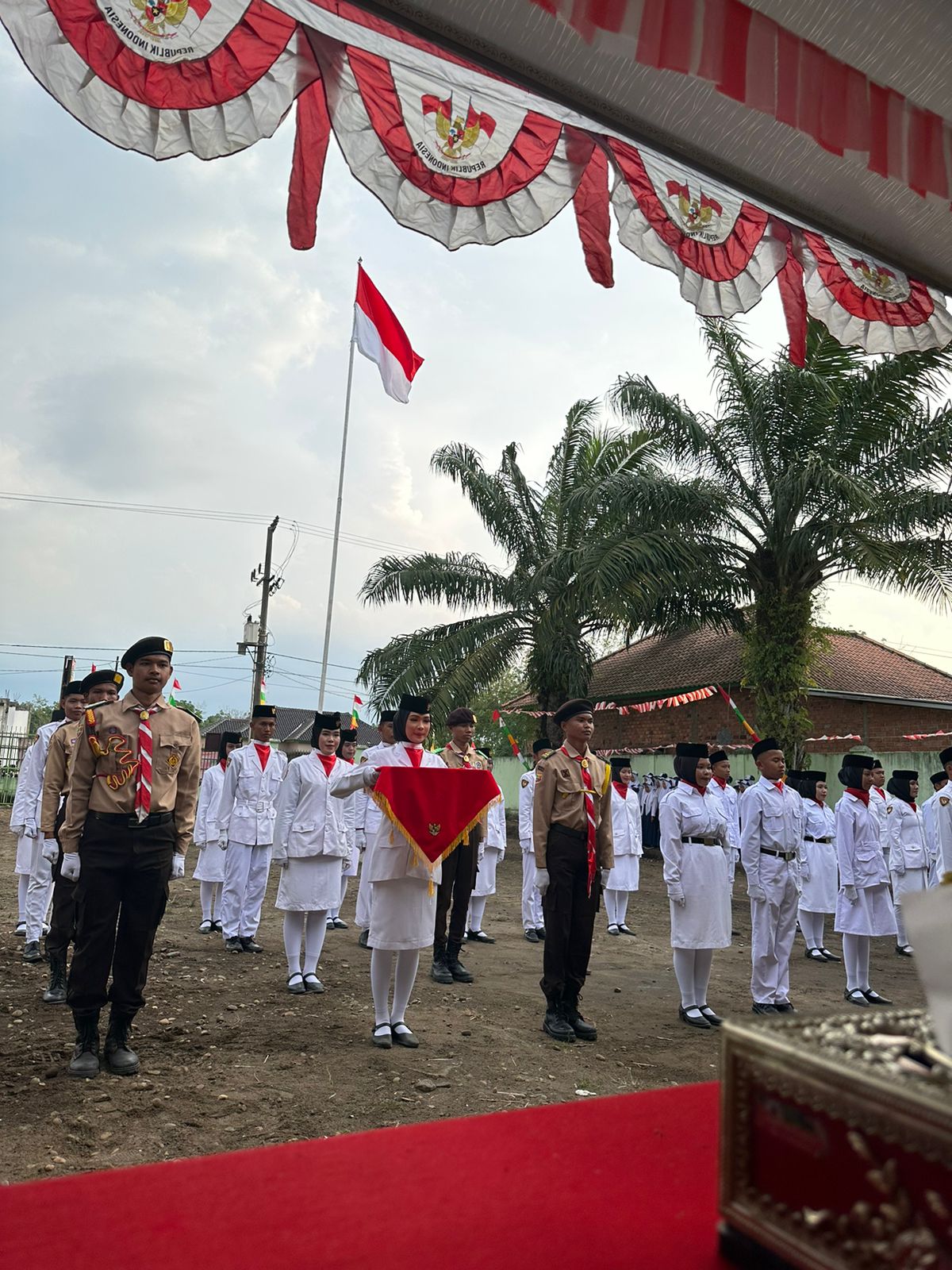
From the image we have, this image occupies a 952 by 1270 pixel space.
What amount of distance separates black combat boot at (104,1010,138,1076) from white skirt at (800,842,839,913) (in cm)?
755

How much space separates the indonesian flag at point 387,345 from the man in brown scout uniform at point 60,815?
308 centimetres

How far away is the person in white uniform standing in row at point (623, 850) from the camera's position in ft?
35.5

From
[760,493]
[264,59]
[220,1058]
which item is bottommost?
[220,1058]

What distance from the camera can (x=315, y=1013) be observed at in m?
6.25

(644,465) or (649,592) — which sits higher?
(644,465)

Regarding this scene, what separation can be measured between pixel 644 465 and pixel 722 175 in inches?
567

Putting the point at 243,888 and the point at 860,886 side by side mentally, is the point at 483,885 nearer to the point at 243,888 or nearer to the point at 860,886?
the point at 243,888

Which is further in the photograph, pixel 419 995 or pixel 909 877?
pixel 909 877

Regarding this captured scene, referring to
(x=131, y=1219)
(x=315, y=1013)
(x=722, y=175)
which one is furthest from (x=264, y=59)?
(x=315, y=1013)

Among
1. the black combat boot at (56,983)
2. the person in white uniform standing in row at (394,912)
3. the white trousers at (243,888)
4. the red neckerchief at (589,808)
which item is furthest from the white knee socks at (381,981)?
the white trousers at (243,888)

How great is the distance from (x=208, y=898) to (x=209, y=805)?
1007mm

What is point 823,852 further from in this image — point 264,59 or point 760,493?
point 264,59

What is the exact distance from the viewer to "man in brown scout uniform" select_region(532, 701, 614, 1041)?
5.81 metres

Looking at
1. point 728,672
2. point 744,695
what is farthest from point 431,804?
point 728,672
